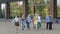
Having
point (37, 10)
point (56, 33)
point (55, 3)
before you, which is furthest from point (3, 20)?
point (56, 33)

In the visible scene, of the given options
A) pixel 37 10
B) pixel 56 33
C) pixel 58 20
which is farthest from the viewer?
pixel 37 10

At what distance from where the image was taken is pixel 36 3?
3653 centimetres

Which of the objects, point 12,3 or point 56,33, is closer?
point 56,33

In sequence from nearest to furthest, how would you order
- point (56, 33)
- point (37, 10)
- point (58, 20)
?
point (56, 33), point (58, 20), point (37, 10)

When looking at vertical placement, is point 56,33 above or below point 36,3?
below

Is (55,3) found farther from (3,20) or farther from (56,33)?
(56,33)

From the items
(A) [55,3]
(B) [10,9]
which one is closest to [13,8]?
(B) [10,9]

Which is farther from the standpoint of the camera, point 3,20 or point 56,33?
point 3,20

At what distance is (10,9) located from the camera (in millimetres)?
38781

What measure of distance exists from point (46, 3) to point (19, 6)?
203 inches

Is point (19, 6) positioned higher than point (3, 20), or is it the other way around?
Result: point (19, 6)

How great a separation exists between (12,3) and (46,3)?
6630 millimetres

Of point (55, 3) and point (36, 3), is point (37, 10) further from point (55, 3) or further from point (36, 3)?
point (55, 3)

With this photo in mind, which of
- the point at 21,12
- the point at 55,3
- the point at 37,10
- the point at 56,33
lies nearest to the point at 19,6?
the point at 21,12
